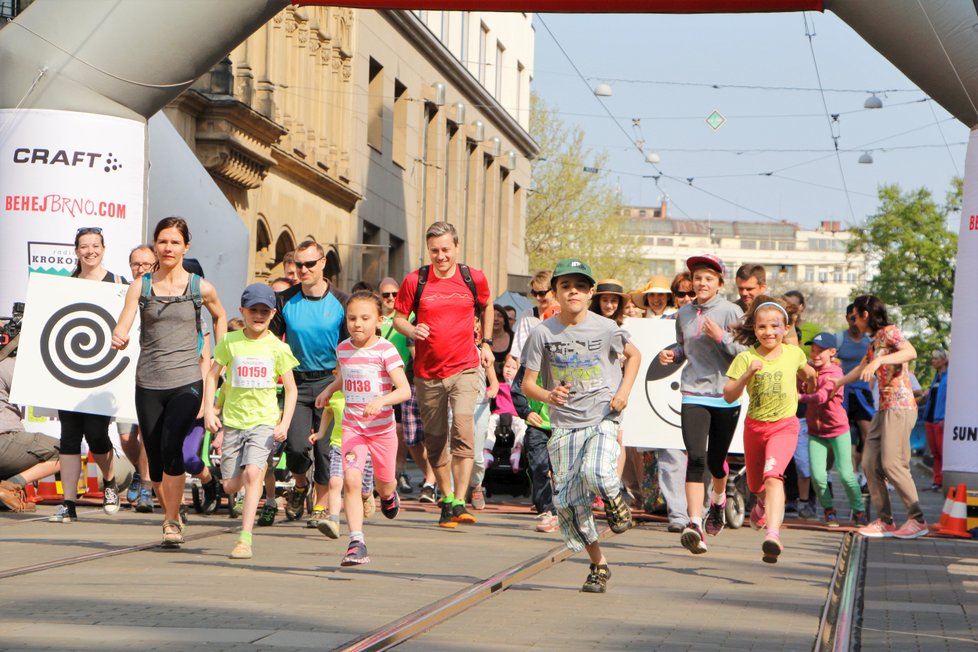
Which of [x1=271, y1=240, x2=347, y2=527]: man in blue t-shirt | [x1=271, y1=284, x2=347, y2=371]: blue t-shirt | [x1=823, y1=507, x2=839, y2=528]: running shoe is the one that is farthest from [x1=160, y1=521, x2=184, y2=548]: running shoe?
[x1=823, y1=507, x2=839, y2=528]: running shoe

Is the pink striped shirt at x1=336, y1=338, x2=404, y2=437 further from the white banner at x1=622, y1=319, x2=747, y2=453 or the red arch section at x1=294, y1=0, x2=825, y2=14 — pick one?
the red arch section at x1=294, y1=0, x2=825, y2=14

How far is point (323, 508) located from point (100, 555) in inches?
97.4

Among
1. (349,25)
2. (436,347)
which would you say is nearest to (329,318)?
(436,347)

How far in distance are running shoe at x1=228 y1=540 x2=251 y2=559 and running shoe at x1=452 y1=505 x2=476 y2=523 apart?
10.5 feet

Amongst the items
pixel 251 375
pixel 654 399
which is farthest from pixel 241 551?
pixel 654 399

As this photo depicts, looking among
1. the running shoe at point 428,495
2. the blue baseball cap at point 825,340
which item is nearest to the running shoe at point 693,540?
the blue baseball cap at point 825,340

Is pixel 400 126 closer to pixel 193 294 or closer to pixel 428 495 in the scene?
pixel 428 495

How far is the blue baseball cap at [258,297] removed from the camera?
1061 centimetres

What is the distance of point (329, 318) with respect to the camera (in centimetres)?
1196

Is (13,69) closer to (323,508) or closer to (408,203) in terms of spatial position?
(323,508)

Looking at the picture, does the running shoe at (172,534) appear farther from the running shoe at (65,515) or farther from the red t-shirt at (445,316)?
the red t-shirt at (445,316)

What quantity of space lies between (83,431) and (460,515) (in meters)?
2.90

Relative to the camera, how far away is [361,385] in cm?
980

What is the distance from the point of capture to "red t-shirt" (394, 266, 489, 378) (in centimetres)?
1273
